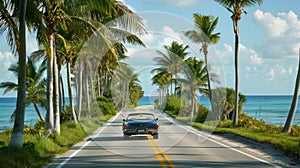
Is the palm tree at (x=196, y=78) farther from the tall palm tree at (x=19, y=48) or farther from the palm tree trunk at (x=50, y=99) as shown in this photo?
the tall palm tree at (x=19, y=48)

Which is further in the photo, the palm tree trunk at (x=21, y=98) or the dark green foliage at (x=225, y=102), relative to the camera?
the dark green foliage at (x=225, y=102)

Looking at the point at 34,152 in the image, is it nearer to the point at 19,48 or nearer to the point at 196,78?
the point at 19,48

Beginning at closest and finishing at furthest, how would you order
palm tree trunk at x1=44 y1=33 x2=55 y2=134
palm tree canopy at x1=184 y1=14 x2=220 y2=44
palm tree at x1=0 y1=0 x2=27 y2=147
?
palm tree at x1=0 y1=0 x2=27 y2=147
palm tree trunk at x1=44 y1=33 x2=55 y2=134
palm tree canopy at x1=184 y1=14 x2=220 y2=44

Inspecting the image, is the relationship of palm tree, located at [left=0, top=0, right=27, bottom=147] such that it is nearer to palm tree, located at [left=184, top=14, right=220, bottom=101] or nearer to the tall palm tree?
the tall palm tree

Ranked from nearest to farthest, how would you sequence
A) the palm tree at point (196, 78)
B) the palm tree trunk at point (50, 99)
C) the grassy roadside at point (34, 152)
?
the grassy roadside at point (34, 152), the palm tree trunk at point (50, 99), the palm tree at point (196, 78)

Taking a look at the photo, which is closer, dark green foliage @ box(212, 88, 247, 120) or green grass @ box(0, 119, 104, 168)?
green grass @ box(0, 119, 104, 168)

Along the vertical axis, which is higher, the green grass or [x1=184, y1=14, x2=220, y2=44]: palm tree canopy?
[x1=184, y1=14, x2=220, y2=44]: palm tree canopy

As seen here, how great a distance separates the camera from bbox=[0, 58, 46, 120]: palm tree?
126ft

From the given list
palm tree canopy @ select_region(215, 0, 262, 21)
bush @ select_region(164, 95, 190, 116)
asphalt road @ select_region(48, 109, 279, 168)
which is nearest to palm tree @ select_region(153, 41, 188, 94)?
bush @ select_region(164, 95, 190, 116)

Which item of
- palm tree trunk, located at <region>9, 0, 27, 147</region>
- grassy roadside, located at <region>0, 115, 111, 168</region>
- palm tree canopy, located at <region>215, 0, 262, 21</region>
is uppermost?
palm tree canopy, located at <region>215, 0, 262, 21</region>

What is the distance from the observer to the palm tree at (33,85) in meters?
38.4

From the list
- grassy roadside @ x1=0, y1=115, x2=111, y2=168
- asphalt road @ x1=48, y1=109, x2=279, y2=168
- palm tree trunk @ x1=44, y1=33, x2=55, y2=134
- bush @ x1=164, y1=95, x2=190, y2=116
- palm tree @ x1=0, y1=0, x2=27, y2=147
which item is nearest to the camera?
grassy roadside @ x1=0, y1=115, x2=111, y2=168

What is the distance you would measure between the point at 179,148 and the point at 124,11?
289 inches

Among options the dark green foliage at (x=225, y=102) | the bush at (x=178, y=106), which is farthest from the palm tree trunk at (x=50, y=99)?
the bush at (x=178, y=106)
